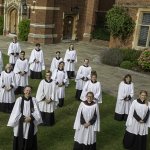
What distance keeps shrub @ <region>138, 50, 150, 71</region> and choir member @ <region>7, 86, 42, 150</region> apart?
12528mm

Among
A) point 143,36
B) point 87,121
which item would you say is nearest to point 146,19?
point 143,36

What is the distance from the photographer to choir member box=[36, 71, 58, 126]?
11102 mm

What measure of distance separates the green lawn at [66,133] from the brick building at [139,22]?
10413 mm

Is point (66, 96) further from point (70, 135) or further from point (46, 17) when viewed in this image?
point (46, 17)

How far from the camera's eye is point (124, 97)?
12219 mm

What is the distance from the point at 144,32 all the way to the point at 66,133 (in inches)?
545

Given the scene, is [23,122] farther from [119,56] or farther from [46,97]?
[119,56]

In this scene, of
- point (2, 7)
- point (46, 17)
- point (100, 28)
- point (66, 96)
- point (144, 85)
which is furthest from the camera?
point (2, 7)

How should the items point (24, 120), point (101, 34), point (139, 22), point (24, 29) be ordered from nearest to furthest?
point (24, 120)
point (139, 22)
point (24, 29)
point (101, 34)

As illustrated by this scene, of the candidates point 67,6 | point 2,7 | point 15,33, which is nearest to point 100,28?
point 67,6

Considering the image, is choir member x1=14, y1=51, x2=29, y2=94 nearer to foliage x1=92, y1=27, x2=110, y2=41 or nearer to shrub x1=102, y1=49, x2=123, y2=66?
shrub x1=102, y1=49, x2=123, y2=66

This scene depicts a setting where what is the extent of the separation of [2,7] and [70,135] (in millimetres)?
26403

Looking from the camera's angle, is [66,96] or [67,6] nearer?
[66,96]

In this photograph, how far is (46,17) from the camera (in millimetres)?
28438
